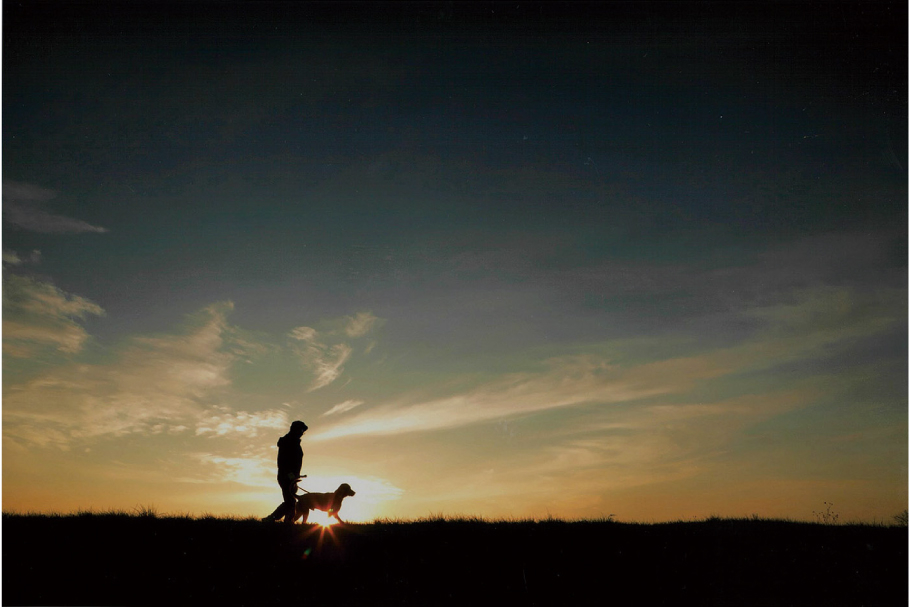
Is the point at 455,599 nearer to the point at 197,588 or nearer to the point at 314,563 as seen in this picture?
the point at 314,563

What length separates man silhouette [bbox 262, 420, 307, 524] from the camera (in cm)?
1462

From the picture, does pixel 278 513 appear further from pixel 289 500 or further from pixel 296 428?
pixel 296 428

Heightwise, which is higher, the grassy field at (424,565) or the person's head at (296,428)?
the person's head at (296,428)

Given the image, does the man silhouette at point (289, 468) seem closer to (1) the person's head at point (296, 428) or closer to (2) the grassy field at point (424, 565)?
(1) the person's head at point (296, 428)

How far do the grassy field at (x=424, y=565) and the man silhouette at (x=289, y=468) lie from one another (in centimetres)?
73

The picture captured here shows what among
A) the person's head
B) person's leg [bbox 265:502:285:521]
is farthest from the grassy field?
the person's head

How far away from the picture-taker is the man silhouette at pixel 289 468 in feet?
48.0

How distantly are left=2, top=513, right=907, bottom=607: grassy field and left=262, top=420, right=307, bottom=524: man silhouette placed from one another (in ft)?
2.38

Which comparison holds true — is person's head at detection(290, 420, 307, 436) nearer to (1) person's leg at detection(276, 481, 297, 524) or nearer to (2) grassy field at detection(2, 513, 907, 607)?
(1) person's leg at detection(276, 481, 297, 524)

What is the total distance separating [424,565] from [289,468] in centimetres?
462

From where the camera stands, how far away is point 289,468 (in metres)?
14.8

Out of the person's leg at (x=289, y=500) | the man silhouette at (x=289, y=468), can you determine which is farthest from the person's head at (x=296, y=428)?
the person's leg at (x=289, y=500)

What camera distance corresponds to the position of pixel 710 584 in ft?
37.9

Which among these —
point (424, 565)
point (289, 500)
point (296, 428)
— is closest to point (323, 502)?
point (289, 500)
